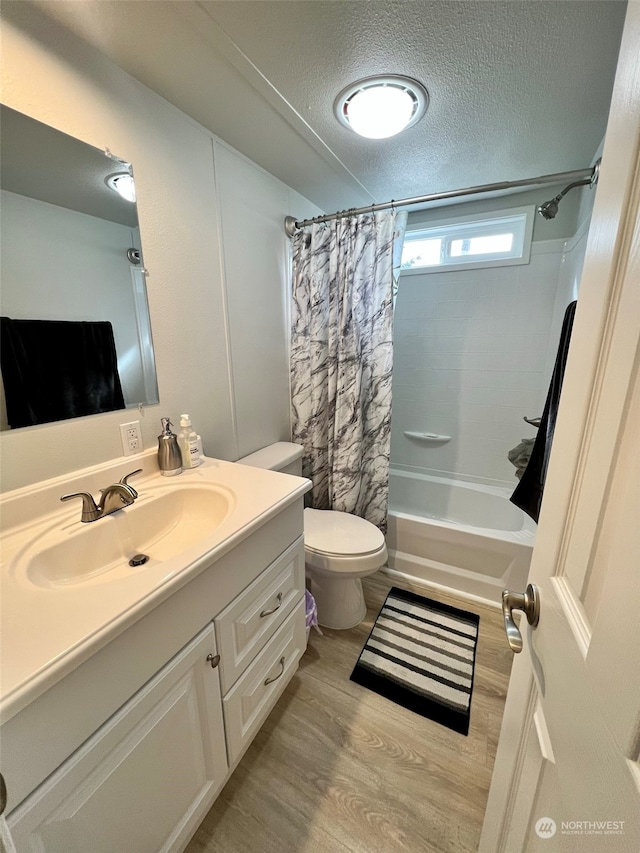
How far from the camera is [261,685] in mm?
1059

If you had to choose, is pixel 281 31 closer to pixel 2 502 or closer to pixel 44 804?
pixel 2 502

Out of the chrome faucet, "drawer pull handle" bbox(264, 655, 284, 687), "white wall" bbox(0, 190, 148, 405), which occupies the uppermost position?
"white wall" bbox(0, 190, 148, 405)

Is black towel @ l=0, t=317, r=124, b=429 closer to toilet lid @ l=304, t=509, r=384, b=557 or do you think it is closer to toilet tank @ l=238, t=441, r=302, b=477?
toilet tank @ l=238, t=441, r=302, b=477

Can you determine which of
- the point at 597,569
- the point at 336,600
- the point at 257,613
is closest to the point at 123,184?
the point at 257,613

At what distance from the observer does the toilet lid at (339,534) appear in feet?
4.97

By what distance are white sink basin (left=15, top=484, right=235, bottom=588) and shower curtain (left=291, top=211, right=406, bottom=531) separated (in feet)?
3.11

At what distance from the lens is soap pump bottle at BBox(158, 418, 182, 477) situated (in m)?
1.18

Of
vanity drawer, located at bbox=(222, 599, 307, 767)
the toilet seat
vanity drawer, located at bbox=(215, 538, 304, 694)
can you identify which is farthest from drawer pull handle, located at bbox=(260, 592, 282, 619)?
the toilet seat

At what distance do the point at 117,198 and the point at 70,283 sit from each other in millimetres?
338

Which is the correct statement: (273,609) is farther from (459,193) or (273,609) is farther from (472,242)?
(472,242)

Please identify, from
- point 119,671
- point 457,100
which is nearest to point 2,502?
point 119,671

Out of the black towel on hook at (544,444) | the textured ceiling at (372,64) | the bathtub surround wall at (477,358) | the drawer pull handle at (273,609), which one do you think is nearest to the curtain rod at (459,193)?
the textured ceiling at (372,64)

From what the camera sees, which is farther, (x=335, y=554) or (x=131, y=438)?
(x=335, y=554)

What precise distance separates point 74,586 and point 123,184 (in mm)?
1196
